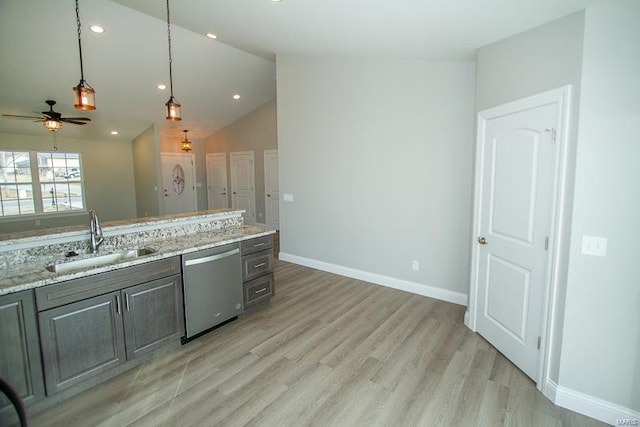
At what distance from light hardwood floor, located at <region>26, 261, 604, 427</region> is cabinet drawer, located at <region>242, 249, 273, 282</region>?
460mm

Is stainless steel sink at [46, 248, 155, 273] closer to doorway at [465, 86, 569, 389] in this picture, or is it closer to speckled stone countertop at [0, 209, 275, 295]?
speckled stone countertop at [0, 209, 275, 295]

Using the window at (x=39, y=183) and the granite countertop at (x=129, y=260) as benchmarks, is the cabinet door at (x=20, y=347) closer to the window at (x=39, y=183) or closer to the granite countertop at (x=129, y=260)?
the granite countertop at (x=129, y=260)

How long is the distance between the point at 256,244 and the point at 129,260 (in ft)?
4.06

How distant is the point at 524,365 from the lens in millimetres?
2398

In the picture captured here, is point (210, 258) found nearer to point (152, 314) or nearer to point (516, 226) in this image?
point (152, 314)

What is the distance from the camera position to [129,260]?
7.72ft

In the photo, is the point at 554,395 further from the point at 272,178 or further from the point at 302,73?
the point at 272,178

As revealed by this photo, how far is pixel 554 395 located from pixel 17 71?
7678 millimetres

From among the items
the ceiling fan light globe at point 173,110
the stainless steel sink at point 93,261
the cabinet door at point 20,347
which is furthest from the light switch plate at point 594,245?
the cabinet door at point 20,347

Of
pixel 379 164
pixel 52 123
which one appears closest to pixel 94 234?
pixel 379 164

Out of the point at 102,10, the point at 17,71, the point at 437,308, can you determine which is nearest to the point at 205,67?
the point at 102,10

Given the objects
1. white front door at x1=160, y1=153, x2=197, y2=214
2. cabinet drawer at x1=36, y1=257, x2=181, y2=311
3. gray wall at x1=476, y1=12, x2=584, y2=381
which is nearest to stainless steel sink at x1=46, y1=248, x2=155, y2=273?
cabinet drawer at x1=36, y1=257, x2=181, y2=311

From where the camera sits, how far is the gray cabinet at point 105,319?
202 cm

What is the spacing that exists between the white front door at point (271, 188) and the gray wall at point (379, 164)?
276 cm
